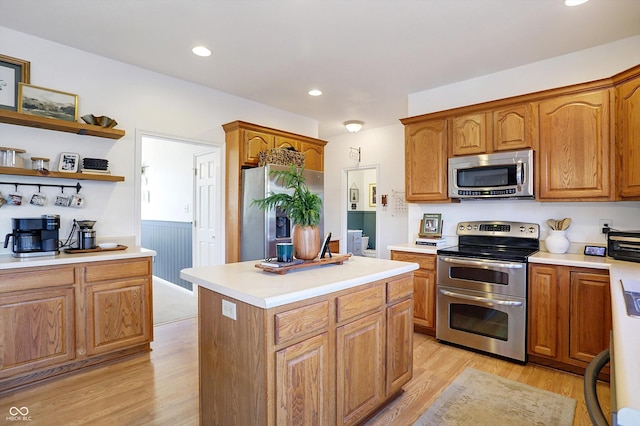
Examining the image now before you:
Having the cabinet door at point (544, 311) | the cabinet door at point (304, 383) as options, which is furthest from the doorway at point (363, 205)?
the cabinet door at point (304, 383)

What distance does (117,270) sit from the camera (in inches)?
107

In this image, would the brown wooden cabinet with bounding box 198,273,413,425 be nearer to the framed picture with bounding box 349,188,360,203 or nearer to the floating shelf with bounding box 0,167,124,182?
the floating shelf with bounding box 0,167,124,182

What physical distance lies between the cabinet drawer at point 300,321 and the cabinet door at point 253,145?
9.06 ft

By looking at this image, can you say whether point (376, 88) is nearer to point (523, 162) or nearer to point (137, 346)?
point (523, 162)

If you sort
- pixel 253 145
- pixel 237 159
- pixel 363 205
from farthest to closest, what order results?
pixel 363 205 → pixel 253 145 → pixel 237 159

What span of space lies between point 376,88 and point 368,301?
2.86 metres

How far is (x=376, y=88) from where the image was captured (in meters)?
3.90

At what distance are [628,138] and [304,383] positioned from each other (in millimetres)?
2870

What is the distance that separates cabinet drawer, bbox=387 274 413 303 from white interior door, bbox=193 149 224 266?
267 cm

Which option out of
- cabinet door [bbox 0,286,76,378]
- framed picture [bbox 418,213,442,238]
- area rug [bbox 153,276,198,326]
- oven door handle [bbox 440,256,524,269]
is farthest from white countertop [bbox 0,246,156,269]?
framed picture [bbox 418,213,442,238]

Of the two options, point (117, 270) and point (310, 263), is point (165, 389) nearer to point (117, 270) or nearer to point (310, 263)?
point (117, 270)

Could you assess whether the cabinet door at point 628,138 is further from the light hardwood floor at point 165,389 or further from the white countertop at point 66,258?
the white countertop at point 66,258

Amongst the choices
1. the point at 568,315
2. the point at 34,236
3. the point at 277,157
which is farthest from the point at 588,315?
the point at 34,236

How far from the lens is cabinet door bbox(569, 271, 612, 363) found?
2.40 metres
